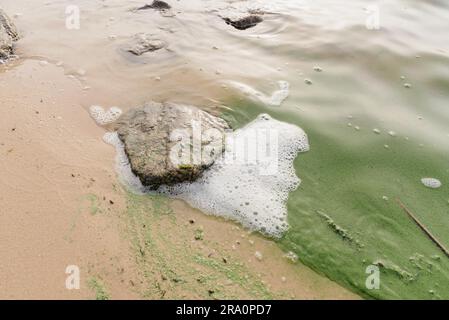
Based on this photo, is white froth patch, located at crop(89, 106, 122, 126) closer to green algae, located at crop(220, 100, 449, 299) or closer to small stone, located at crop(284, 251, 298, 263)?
green algae, located at crop(220, 100, 449, 299)

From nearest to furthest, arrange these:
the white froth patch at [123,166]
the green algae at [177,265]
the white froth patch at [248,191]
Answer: the green algae at [177,265]
the white froth patch at [248,191]
the white froth patch at [123,166]

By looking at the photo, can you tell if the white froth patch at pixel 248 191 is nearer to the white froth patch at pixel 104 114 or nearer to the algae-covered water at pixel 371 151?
the algae-covered water at pixel 371 151

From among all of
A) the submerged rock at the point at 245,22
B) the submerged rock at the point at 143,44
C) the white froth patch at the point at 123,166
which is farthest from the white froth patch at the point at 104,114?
the submerged rock at the point at 245,22

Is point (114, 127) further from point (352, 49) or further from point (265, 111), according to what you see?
point (352, 49)

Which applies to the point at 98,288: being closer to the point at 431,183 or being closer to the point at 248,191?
the point at 248,191

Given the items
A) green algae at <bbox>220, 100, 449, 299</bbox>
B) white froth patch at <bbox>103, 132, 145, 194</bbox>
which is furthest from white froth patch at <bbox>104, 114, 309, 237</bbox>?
green algae at <bbox>220, 100, 449, 299</bbox>

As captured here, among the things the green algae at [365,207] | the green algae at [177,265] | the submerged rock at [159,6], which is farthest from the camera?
the submerged rock at [159,6]
